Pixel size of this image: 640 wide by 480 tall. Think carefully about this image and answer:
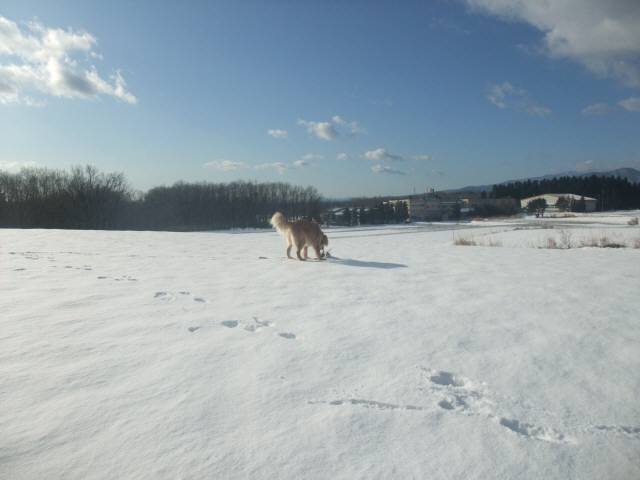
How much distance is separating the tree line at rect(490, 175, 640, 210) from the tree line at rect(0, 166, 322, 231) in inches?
3698

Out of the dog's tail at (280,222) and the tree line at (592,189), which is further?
the tree line at (592,189)

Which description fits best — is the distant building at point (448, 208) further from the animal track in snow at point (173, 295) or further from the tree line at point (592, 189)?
the animal track in snow at point (173, 295)

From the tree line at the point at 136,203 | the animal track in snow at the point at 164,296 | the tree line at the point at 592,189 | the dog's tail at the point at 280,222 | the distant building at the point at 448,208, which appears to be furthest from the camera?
the tree line at the point at 592,189

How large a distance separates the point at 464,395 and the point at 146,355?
2.63 metres

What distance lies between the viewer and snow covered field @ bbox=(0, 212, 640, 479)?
1911 millimetres

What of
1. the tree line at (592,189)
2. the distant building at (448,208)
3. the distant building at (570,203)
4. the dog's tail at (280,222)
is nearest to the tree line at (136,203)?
the distant building at (448,208)

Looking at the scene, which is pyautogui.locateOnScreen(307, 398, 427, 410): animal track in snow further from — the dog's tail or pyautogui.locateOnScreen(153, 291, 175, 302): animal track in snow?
the dog's tail

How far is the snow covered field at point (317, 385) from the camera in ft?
6.27

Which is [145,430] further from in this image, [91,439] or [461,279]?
[461,279]

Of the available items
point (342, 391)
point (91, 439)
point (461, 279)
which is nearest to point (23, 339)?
point (91, 439)

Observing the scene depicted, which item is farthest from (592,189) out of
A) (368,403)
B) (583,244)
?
(368,403)

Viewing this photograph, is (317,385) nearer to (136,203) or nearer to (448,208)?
(136,203)

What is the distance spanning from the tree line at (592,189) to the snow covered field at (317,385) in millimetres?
142350

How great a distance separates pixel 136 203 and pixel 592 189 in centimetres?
14599
